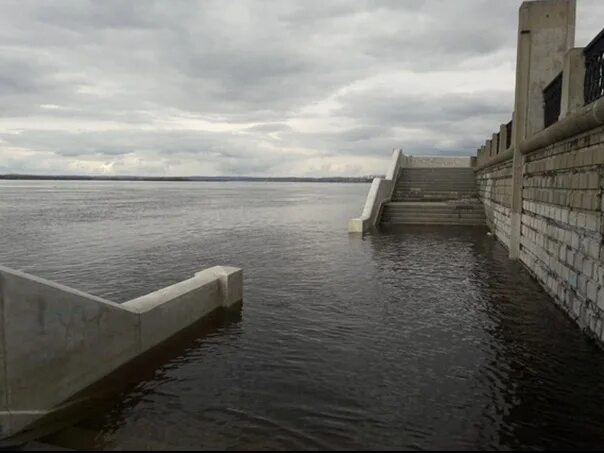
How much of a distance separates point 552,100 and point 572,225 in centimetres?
454

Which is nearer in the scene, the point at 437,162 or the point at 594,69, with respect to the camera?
the point at 594,69

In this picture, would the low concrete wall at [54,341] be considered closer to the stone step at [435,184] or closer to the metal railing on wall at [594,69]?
the metal railing on wall at [594,69]

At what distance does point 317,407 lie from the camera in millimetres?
5074

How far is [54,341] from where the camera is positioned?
4.94 meters

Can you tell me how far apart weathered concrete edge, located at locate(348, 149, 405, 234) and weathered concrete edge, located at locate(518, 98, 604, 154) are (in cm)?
968

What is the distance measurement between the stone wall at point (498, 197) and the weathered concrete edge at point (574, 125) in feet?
14.2

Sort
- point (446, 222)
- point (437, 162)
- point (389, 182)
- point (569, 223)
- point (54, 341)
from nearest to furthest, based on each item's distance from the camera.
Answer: point (54, 341), point (569, 223), point (446, 222), point (389, 182), point (437, 162)

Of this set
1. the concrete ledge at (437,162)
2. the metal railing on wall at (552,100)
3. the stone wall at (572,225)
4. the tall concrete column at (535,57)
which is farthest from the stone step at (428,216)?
the stone wall at (572,225)

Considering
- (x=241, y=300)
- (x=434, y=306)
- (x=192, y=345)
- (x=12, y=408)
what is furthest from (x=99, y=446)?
(x=434, y=306)

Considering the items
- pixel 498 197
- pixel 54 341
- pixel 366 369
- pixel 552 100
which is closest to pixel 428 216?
pixel 498 197

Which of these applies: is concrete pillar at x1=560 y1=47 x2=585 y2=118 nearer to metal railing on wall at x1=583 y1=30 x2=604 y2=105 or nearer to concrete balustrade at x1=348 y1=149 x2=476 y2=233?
metal railing on wall at x1=583 y1=30 x2=604 y2=105

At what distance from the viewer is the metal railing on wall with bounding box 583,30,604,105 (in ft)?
23.9

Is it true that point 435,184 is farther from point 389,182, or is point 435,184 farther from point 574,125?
point 574,125

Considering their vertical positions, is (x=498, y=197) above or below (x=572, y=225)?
above
